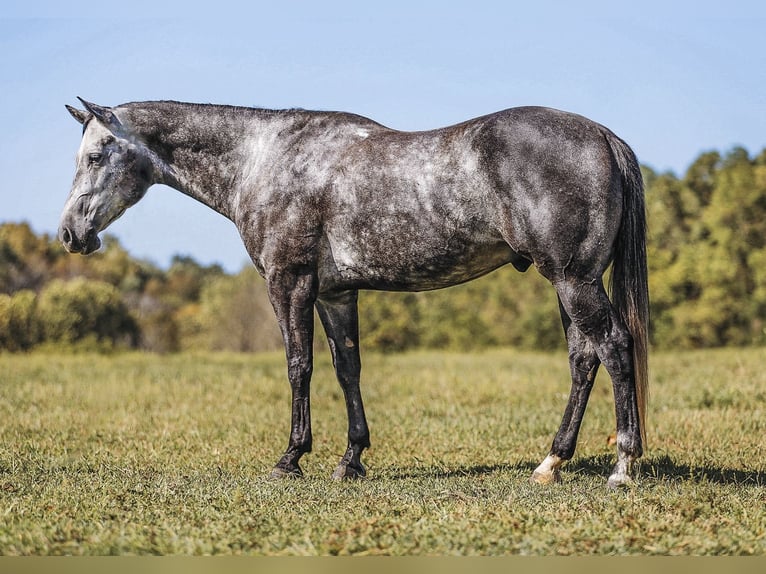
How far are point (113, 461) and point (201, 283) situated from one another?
210 feet

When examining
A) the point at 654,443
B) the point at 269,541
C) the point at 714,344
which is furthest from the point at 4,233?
the point at 269,541

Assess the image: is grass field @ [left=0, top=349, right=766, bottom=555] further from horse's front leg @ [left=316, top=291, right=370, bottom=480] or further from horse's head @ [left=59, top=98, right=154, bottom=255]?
horse's head @ [left=59, top=98, right=154, bottom=255]

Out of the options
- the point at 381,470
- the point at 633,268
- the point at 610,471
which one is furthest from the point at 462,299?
the point at 633,268

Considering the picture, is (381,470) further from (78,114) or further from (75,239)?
(78,114)

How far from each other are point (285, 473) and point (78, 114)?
3432 mm

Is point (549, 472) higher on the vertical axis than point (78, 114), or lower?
lower

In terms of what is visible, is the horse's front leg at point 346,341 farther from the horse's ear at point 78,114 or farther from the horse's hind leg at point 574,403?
the horse's ear at point 78,114

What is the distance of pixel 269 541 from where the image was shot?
4.47 meters

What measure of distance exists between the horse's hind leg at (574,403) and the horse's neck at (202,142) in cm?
303

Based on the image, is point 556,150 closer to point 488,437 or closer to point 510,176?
point 510,176

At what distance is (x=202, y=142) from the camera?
7.57 m

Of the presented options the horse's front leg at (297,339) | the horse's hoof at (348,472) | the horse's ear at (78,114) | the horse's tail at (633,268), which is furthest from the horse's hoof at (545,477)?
the horse's ear at (78,114)

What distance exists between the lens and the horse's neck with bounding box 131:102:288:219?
7.53 meters

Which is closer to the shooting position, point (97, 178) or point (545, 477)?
point (545, 477)
